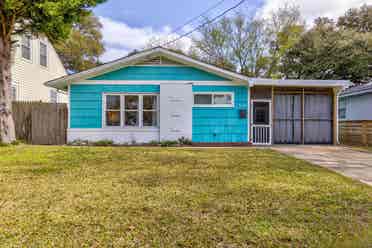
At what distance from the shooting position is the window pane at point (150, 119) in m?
10.3

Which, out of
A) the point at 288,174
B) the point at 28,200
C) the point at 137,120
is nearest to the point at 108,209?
the point at 28,200

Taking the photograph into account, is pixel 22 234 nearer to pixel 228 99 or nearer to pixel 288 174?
pixel 288 174

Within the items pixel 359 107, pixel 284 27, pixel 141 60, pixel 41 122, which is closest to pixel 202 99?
pixel 141 60

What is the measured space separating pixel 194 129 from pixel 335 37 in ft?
57.7

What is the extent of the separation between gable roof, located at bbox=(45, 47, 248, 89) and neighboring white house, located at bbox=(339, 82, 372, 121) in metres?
7.75

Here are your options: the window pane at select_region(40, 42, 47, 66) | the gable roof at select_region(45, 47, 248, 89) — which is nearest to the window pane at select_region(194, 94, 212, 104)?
the gable roof at select_region(45, 47, 248, 89)

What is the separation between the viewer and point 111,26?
25359 millimetres

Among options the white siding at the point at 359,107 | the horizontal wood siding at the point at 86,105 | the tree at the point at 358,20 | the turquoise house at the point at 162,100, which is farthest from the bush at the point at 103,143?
the tree at the point at 358,20

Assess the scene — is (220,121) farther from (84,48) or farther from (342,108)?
(84,48)

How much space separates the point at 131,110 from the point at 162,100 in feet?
4.32

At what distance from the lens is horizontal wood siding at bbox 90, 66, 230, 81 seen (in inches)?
397

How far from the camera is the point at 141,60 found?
1012 centimetres

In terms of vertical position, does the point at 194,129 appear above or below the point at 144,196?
above

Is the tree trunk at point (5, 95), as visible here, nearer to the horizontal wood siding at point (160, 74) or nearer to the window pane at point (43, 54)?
the horizontal wood siding at point (160, 74)
